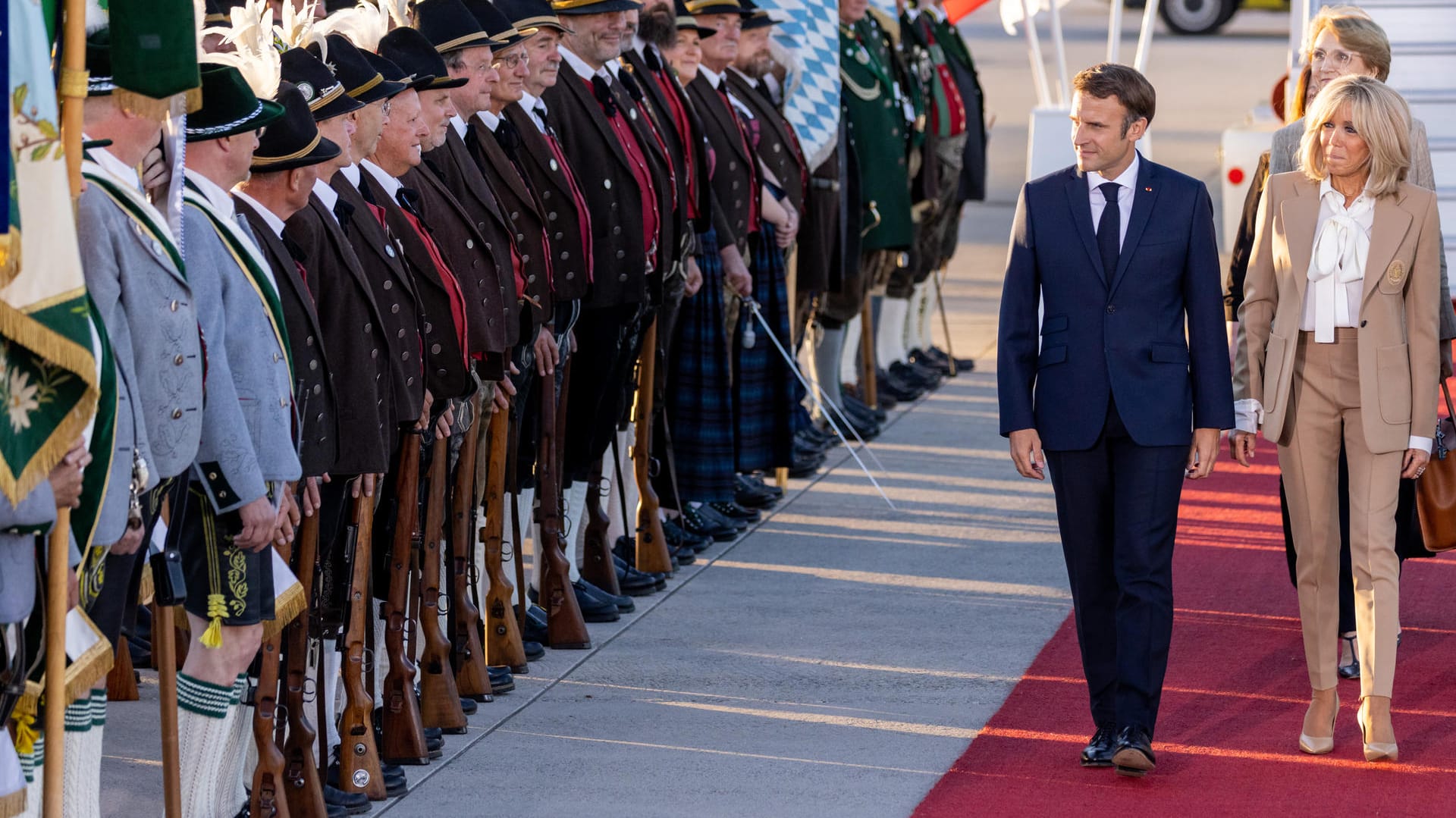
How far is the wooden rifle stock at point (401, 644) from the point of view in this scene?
5234 millimetres

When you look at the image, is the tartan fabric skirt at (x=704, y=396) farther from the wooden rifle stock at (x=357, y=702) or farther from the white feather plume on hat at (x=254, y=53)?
the white feather plume on hat at (x=254, y=53)

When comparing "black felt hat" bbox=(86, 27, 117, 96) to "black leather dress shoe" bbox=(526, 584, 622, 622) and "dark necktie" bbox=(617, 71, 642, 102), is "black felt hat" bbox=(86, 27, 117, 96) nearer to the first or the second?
"black leather dress shoe" bbox=(526, 584, 622, 622)

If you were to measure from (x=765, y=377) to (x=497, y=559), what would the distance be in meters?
2.44

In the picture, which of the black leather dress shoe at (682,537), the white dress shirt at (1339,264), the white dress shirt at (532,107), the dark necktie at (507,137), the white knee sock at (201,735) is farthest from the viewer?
the black leather dress shoe at (682,537)

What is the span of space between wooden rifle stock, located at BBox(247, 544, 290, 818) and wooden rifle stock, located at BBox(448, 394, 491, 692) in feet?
3.42

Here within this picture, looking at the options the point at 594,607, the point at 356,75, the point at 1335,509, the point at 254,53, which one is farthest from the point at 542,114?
the point at 1335,509

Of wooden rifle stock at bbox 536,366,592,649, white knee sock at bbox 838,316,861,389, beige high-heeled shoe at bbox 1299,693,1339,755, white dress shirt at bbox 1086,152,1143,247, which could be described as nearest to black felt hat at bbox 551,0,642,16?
wooden rifle stock at bbox 536,366,592,649

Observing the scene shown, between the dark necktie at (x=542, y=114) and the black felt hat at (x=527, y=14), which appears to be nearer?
the black felt hat at (x=527, y=14)

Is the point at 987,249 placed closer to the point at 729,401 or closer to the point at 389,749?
the point at 729,401

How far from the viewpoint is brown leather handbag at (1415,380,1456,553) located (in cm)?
568

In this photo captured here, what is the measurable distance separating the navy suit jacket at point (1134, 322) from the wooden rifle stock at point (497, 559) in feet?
4.96

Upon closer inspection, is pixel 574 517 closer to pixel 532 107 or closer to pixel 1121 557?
pixel 532 107

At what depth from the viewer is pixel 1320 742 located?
5.45 m

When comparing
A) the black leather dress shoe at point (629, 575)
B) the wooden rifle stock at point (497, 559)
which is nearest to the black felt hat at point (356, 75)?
the wooden rifle stock at point (497, 559)
